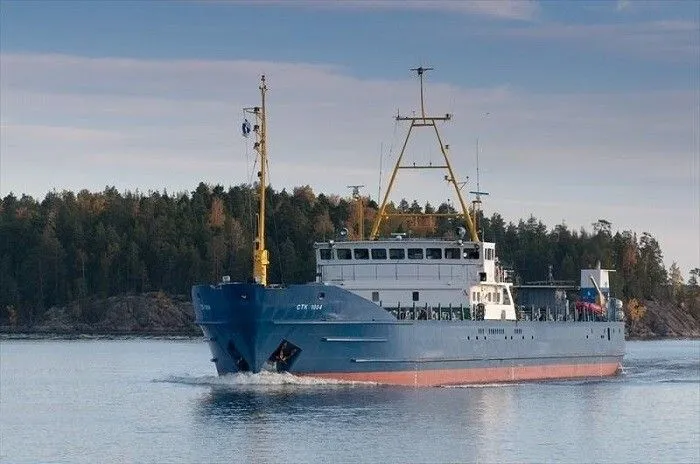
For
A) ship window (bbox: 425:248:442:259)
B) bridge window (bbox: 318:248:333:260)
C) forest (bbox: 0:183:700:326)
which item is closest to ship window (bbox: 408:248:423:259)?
ship window (bbox: 425:248:442:259)

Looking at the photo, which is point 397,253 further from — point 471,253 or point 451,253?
point 471,253

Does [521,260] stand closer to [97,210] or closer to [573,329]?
[97,210]

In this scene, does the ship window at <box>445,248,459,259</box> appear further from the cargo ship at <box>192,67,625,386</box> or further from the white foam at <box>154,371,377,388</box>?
the white foam at <box>154,371,377,388</box>

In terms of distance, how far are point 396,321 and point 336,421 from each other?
11233mm

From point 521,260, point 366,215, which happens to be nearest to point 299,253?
point 366,215

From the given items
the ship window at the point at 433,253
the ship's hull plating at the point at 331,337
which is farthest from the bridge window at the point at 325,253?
the ship's hull plating at the point at 331,337

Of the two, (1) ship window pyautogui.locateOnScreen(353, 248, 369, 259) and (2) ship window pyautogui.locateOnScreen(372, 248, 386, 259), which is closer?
(2) ship window pyautogui.locateOnScreen(372, 248, 386, 259)

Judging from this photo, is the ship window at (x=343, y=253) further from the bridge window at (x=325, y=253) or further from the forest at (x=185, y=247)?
the forest at (x=185, y=247)

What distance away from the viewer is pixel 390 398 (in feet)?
192

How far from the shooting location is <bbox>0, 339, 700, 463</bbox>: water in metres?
45.6

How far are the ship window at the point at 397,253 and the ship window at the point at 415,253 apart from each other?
271mm

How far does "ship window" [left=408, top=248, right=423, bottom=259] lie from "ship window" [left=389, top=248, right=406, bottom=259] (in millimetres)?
271

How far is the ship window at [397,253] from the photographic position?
2662 inches

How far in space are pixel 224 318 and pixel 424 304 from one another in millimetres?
10526
